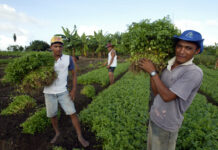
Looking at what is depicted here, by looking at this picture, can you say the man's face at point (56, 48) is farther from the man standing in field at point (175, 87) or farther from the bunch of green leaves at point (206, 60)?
the bunch of green leaves at point (206, 60)

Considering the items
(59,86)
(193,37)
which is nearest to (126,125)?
(59,86)

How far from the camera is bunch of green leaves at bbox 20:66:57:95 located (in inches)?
98.0

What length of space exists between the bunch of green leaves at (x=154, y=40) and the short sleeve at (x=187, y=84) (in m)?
0.62

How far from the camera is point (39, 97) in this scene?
17.9 ft

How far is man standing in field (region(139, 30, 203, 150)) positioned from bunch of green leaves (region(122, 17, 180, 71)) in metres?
0.27

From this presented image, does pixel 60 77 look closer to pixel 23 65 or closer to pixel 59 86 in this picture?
pixel 59 86

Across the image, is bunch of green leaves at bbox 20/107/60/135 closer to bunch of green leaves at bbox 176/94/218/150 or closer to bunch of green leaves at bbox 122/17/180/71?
bunch of green leaves at bbox 122/17/180/71

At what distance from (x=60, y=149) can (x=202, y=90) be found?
884 centimetres

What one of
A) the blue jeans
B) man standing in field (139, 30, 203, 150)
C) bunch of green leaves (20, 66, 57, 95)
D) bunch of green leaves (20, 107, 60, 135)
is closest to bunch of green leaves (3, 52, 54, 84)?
bunch of green leaves (20, 66, 57, 95)

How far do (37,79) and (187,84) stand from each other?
2557mm

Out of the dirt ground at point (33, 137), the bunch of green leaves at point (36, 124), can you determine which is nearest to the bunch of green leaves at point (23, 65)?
the bunch of green leaves at point (36, 124)

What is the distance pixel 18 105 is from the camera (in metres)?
4.16

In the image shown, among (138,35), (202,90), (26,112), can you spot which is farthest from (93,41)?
(138,35)

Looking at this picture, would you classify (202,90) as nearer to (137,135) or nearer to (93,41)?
(137,135)
